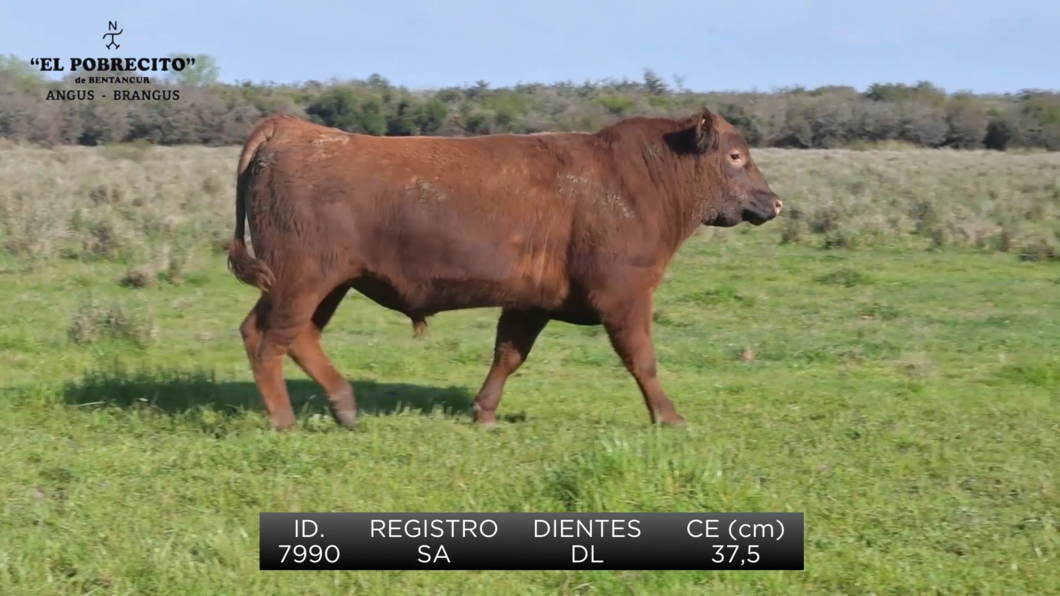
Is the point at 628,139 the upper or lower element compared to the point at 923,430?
upper

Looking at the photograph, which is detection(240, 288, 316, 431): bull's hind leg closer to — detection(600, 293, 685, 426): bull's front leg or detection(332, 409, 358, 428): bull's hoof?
detection(332, 409, 358, 428): bull's hoof

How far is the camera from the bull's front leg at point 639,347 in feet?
25.3

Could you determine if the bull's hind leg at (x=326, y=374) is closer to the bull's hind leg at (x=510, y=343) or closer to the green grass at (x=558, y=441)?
the green grass at (x=558, y=441)

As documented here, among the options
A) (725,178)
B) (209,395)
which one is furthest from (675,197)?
(209,395)

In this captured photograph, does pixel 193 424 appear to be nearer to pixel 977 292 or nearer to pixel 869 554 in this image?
pixel 869 554

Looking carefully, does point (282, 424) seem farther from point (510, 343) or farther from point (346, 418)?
point (510, 343)

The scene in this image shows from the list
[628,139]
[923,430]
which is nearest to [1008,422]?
[923,430]

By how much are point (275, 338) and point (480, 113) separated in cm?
3319

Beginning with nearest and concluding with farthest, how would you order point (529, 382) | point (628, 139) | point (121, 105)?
point (628, 139)
point (529, 382)
point (121, 105)

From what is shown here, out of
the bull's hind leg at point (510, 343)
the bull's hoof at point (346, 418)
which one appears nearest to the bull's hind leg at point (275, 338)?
the bull's hoof at point (346, 418)

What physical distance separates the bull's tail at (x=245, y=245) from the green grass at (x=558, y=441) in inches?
34.1

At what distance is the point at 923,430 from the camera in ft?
24.5

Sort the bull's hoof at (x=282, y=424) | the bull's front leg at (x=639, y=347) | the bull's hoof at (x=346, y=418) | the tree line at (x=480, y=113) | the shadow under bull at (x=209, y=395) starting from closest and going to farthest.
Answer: the bull's hoof at (x=282, y=424) < the bull's hoof at (x=346, y=418) < the bull's front leg at (x=639, y=347) < the shadow under bull at (x=209, y=395) < the tree line at (x=480, y=113)

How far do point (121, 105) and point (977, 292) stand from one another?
32737 mm
